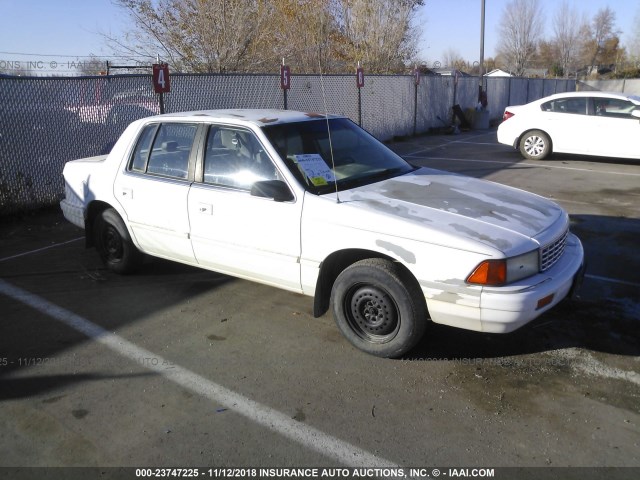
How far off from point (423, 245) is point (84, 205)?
3792 millimetres

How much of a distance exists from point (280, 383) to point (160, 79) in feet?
21.8

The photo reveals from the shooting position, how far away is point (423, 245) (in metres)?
3.50

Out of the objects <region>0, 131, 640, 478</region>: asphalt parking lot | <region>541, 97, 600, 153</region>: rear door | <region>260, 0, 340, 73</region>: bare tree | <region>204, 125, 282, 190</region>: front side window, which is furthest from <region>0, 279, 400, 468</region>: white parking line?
<region>260, 0, 340, 73</region>: bare tree

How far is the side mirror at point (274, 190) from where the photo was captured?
4.04 meters

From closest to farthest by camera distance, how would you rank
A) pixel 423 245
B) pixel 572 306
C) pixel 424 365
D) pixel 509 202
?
pixel 423 245 → pixel 424 365 → pixel 509 202 → pixel 572 306

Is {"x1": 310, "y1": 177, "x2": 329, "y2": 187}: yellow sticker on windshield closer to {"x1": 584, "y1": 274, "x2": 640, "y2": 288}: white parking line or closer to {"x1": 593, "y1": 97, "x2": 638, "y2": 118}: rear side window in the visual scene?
{"x1": 584, "y1": 274, "x2": 640, "y2": 288}: white parking line

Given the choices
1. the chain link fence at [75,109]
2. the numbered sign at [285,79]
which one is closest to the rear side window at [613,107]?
the chain link fence at [75,109]

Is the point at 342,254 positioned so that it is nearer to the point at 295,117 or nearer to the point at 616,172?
the point at 295,117

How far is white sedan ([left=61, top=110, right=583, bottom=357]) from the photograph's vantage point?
11.4 ft

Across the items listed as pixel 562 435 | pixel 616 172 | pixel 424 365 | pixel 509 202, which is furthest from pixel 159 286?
pixel 616 172

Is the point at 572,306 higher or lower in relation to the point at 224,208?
lower

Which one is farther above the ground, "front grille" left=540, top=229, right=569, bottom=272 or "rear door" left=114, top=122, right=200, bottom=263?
"rear door" left=114, top=122, right=200, bottom=263

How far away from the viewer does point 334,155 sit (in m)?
4.61

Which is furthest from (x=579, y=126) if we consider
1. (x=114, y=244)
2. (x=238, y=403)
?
(x=238, y=403)
